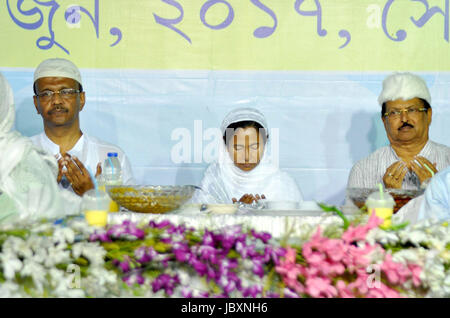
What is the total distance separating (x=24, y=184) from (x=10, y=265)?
0.63 meters

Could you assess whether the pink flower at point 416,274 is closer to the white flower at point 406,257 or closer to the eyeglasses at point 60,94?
the white flower at point 406,257

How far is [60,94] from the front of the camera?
409 cm

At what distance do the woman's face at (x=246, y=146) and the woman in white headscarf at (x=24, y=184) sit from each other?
1808 millimetres

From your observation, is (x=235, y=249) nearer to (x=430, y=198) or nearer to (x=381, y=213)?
(x=381, y=213)

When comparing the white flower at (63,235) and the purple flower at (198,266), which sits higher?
the white flower at (63,235)

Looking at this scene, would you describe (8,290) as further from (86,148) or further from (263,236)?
(86,148)

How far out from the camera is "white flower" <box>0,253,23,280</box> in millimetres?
1561

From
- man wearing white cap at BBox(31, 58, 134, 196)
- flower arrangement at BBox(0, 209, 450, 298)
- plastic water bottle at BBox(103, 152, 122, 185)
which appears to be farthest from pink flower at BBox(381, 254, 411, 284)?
man wearing white cap at BBox(31, 58, 134, 196)

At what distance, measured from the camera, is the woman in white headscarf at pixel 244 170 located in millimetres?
3930

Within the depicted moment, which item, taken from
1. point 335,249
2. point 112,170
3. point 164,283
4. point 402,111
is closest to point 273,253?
point 335,249

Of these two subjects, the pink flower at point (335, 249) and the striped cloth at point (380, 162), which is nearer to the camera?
the pink flower at point (335, 249)

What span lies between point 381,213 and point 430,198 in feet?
1.06

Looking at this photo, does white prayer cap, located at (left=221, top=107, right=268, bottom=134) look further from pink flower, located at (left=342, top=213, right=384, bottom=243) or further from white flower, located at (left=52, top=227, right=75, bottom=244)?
white flower, located at (left=52, top=227, right=75, bottom=244)

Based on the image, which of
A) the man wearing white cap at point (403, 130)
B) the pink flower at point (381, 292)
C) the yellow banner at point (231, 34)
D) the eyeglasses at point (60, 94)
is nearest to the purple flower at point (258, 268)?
the pink flower at point (381, 292)
